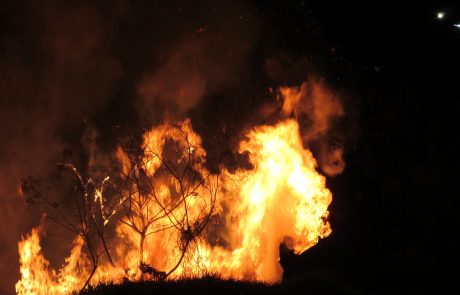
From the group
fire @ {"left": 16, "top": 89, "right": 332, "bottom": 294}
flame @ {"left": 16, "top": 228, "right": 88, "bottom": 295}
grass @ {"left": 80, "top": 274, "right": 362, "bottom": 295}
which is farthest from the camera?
flame @ {"left": 16, "top": 228, "right": 88, "bottom": 295}

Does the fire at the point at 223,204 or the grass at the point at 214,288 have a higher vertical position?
the fire at the point at 223,204

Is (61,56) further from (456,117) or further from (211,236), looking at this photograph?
(456,117)

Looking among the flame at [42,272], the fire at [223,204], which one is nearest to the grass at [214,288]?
the fire at [223,204]

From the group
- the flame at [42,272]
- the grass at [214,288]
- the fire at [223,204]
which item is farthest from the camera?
the flame at [42,272]

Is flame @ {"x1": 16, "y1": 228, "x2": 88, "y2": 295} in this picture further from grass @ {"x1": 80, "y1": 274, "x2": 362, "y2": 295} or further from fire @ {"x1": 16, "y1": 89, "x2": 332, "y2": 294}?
grass @ {"x1": 80, "y1": 274, "x2": 362, "y2": 295}

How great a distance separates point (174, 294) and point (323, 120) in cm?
749

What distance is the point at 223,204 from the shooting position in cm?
1280

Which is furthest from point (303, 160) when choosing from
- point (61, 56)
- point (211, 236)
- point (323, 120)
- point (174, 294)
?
point (61, 56)

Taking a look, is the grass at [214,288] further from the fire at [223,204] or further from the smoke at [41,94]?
the smoke at [41,94]

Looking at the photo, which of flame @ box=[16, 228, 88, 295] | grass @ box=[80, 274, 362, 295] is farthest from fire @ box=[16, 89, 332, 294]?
grass @ box=[80, 274, 362, 295]

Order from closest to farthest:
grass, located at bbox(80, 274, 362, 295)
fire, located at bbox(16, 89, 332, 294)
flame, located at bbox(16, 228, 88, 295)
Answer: grass, located at bbox(80, 274, 362, 295) → fire, located at bbox(16, 89, 332, 294) → flame, located at bbox(16, 228, 88, 295)

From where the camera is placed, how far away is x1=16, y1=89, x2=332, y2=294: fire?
12117 millimetres

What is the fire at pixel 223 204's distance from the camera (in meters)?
12.1

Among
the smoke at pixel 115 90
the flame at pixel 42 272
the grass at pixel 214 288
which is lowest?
the grass at pixel 214 288
